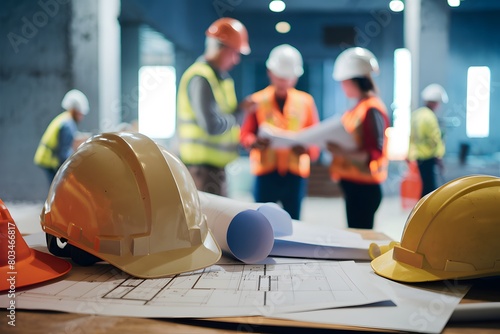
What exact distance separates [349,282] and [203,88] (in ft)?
9.64

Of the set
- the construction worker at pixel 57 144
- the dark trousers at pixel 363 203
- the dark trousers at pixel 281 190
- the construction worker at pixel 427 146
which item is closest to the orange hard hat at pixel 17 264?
the dark trousers at pixel 363 203

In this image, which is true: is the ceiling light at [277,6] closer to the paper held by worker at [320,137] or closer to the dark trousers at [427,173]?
the dark trousers at [427,173]

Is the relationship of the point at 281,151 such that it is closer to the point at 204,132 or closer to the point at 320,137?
the point at 320,137

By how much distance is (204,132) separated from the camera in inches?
161

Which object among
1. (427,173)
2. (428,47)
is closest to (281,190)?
(427,173)

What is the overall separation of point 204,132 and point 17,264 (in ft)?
9.54

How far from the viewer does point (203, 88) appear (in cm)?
396

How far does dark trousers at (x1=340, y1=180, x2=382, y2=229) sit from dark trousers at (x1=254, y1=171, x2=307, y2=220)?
26.5 inches

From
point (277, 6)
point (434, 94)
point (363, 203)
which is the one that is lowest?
point (363, 203)

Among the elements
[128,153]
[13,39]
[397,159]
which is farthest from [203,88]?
[397,159]

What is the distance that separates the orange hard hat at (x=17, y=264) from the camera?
45.8 inches

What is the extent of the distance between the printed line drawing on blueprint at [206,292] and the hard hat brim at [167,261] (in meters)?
0.02

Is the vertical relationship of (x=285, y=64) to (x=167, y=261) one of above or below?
above

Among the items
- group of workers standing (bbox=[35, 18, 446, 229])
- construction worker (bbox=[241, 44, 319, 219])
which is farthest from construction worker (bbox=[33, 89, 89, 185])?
construction worker (bbox=[241, 44, 319, 219])
